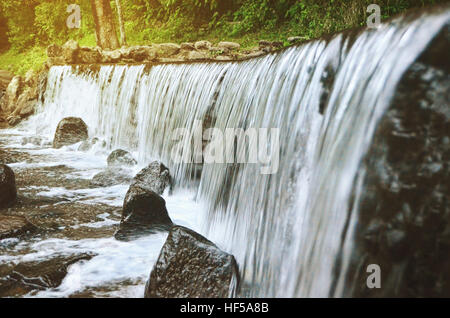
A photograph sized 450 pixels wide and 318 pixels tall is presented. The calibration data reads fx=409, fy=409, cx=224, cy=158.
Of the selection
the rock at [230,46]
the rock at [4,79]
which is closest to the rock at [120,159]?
the rock at [230,46]

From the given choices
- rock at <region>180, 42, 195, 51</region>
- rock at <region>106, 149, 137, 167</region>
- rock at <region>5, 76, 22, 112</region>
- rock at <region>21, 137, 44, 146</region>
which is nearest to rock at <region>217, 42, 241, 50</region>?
rock at <region>180, 42, 195, 51</region>

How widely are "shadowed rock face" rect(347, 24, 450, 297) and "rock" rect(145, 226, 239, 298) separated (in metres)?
1.32

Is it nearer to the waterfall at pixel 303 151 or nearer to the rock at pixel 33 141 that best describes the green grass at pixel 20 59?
the rock at pixel 33 141

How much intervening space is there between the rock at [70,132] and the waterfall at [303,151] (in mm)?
5369

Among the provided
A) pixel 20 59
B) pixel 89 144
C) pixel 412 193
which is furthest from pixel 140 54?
pixel 20 59

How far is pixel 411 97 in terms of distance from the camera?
7.43ft

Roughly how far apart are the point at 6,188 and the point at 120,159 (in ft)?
9.71

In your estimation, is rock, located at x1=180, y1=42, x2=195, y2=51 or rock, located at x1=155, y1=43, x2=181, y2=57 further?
rock, located at x1=155, y1=43, x2=181, y2=57

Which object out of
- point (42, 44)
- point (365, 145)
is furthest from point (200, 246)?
point (42, 44)

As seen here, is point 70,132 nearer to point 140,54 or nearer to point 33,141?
point 33,141

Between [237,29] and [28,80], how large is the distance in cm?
875

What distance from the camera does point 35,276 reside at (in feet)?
11.8

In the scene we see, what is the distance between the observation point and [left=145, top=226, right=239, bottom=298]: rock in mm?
3248

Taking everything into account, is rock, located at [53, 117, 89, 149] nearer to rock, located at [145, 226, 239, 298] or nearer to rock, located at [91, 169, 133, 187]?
rock, located at [91, 169, 133, 187]
